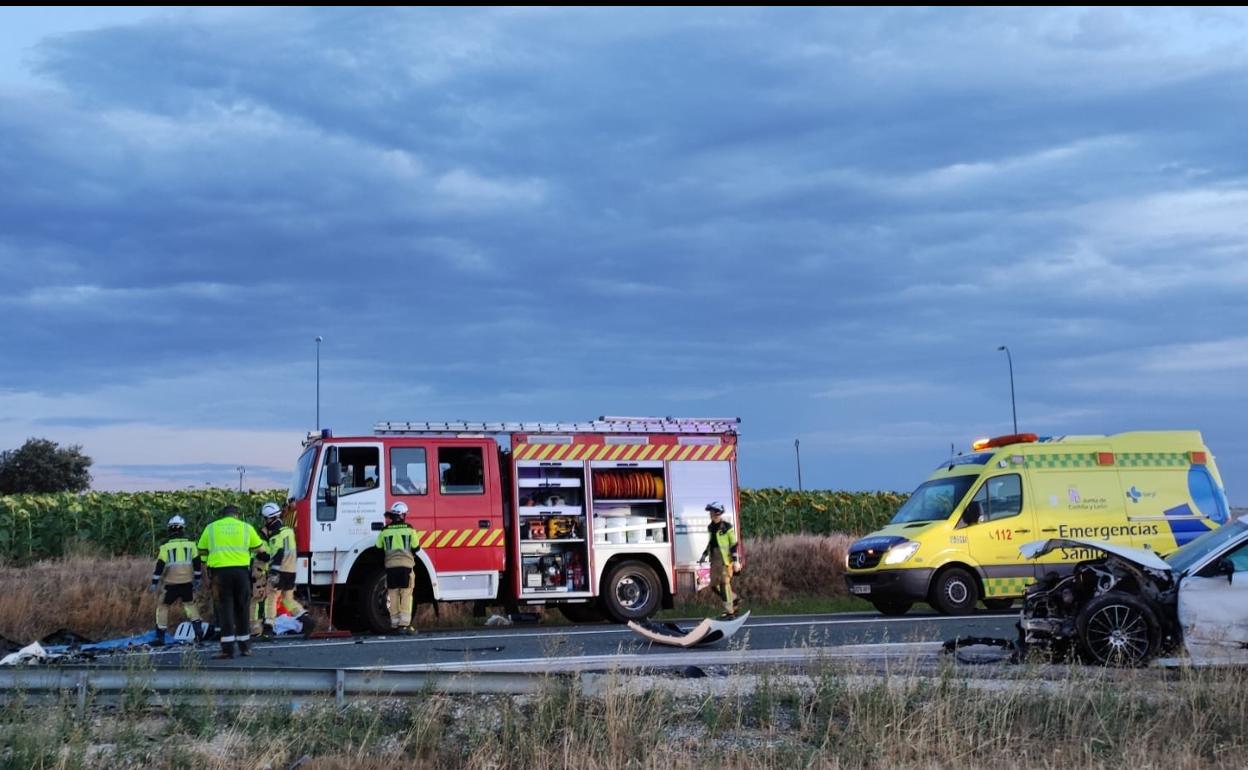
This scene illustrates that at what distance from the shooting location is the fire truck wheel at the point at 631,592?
19422 mm

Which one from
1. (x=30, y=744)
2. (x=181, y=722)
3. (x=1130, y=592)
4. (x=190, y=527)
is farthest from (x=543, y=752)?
(x=190, y=527)

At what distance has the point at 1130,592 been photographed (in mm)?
12008

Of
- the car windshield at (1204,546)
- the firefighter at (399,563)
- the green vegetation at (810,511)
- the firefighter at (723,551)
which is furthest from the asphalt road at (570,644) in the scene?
the green vegetation at (810,511)

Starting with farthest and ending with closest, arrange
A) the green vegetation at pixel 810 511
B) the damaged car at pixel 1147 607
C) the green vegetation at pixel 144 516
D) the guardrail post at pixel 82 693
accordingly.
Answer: the green vegetation at pixel 810 511, the green vegetation at pixel 144 516, the damaged car at pixel 1147 607, the guardrail post at pixel 82 693

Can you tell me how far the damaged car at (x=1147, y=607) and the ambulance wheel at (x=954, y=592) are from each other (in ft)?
20.7

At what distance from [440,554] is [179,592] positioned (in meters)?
3.47

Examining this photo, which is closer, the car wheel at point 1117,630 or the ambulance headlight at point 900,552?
the car wheel at point 1117,630

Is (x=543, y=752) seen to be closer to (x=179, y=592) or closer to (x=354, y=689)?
(x=354, y=689)

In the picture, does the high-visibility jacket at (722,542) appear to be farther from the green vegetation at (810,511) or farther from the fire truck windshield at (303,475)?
the green vegetation at (810,511)

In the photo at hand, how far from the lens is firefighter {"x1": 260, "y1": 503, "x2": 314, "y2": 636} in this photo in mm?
17484

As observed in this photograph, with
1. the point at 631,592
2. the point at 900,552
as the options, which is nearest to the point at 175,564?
the point at 631,592

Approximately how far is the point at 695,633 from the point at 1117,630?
13.7ft

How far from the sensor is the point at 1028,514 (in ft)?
63.0

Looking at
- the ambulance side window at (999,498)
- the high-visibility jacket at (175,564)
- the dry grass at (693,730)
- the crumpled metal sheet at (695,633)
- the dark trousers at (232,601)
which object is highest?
the ambulance side window at (999,498)
